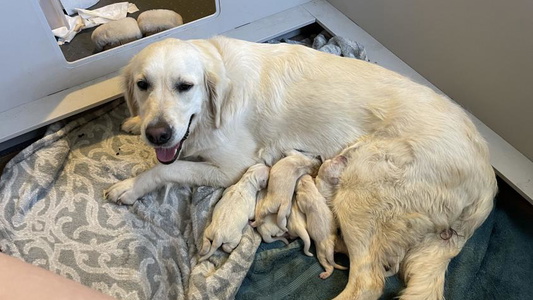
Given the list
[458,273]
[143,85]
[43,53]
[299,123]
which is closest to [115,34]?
[43,53]

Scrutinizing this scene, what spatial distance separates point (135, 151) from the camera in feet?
8.36

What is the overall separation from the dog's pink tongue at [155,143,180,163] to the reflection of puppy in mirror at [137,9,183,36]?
1093 mm

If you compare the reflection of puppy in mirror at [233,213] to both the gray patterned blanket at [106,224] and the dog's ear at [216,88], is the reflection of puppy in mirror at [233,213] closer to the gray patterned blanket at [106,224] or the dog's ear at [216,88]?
the gray patterned blanket at [106,224]

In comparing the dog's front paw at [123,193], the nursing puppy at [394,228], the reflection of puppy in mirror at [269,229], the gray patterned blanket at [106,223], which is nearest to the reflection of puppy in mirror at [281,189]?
the reflection of puppy in mirror at [269,229]

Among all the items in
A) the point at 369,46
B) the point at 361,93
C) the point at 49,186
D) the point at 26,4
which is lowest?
the point at 49,186

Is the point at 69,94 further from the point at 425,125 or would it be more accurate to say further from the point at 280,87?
the point at 425,125

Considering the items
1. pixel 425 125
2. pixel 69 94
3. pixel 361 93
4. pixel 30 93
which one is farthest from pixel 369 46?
pixel 30 93

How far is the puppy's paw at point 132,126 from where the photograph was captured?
2.58 meters

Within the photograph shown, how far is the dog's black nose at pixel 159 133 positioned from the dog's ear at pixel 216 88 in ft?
0.91

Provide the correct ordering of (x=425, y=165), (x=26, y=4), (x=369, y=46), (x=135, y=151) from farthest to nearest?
(x=369, y=46)
(x=135, y=151)
(x=26, y=4)
(x=425, y=165)

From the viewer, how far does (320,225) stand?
2066mm

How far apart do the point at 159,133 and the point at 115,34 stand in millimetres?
1222

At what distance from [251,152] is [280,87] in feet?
1.17

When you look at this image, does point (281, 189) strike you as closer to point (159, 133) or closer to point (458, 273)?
point (159, 133)
